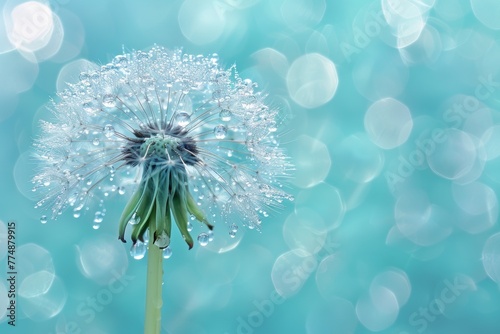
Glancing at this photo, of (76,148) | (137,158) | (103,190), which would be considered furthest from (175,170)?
(76,148)

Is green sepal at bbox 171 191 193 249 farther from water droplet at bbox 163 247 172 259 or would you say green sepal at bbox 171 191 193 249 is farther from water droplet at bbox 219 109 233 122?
water droplet at bbox 219 109 233 122

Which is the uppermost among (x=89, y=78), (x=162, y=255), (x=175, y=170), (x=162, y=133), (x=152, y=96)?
(x=89, y=78)

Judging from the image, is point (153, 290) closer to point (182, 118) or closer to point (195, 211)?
point (195, 211)

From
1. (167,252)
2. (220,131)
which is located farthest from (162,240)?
(220,131)

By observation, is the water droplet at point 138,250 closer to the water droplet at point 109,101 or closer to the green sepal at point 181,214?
the green sepal at point 181,214

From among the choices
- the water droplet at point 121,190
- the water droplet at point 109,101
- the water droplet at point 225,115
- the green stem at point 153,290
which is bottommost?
the green stem at point 153,290

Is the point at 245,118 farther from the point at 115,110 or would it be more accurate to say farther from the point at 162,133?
the point at 115,110

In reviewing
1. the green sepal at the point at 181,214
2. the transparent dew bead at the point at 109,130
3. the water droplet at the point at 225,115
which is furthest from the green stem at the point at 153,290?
the water droplet at the point at 225,115
